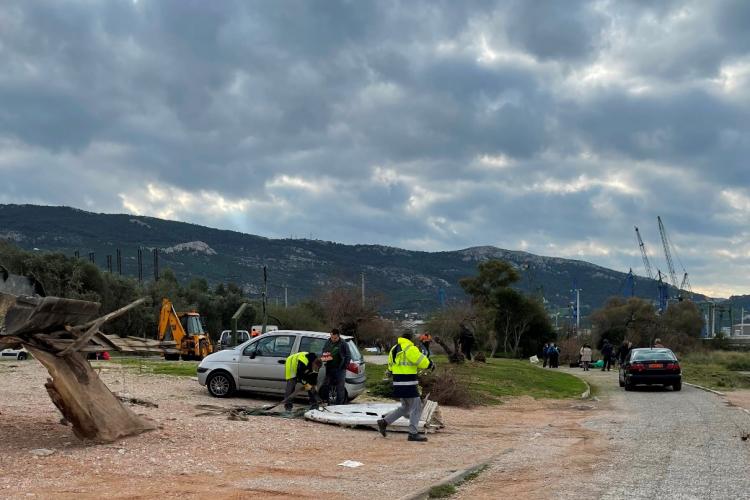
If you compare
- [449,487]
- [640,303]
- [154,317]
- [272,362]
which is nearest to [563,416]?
[272,362]

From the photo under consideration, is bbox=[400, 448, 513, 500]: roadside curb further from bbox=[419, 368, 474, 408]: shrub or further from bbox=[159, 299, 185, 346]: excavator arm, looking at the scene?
bbox=[159, 299, 185, 346]: excavator arm

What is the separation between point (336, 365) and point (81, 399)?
6.13 metres

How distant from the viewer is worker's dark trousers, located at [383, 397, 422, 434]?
1275cm

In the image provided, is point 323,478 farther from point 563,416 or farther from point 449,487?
point 563,416

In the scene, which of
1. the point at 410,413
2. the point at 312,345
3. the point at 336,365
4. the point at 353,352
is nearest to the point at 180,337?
the point at 312,345

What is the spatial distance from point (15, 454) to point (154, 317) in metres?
56.9

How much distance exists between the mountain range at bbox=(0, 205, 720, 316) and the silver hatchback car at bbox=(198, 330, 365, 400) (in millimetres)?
85175

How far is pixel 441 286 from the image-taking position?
515ft

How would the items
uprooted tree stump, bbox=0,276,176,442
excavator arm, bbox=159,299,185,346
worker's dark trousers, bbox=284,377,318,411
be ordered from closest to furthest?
uprooted tree stump, bbox=0,276,176,442 < worker's dark trousers, bbox=284,377,318,411 < excavator arm, bbox=159,299,185,346

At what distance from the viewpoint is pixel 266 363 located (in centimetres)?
1758

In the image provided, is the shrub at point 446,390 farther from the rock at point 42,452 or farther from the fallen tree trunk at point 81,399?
the rock at point 42,452

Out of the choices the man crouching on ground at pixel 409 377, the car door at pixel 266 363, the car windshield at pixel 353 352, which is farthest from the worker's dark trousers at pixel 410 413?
the car door at pixel 266 363

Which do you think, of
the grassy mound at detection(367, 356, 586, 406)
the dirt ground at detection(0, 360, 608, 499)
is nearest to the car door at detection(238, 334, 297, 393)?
the dirt ground at detection(0, 360, 608, 499)

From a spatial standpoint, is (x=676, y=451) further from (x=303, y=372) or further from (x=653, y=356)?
(x=653, y=356)
